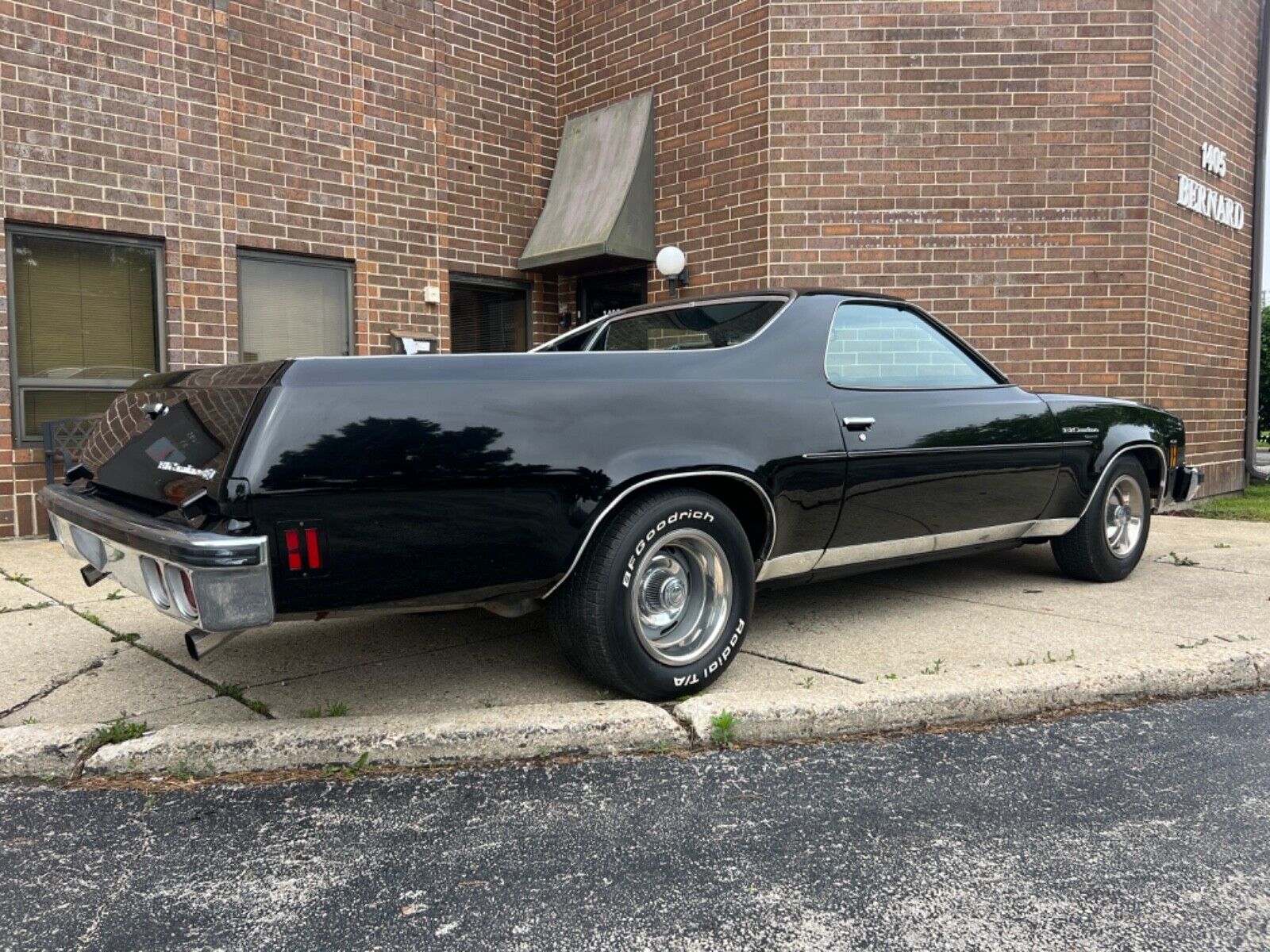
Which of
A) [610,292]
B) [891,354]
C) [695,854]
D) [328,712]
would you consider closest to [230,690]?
[328,712]

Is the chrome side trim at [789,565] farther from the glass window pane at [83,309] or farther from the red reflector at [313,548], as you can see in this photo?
the glass window pane at [83,309]

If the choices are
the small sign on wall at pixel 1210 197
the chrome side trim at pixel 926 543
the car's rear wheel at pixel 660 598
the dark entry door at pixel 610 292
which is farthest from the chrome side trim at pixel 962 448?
the small sign on wall at pixel 1210 197

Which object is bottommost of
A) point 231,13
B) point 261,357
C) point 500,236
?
point 261,357

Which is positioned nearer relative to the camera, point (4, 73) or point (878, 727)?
point (878, 727)

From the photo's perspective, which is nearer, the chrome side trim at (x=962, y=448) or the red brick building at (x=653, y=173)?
the chrome side trim at (x=962, y=448)

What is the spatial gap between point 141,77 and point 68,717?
20.6ft

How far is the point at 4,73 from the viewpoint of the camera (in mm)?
7215

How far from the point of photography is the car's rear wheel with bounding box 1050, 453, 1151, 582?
5348 mm

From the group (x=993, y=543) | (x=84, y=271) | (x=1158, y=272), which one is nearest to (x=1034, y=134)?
(x=1158, y=272)

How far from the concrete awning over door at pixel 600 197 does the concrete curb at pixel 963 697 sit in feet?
21.4

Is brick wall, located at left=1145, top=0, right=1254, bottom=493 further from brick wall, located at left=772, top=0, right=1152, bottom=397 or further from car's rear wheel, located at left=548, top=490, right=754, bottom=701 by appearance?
car's rear wheel, located at left=548, top=490, right=754, bottom=701

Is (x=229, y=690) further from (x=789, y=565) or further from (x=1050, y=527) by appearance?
(x=1050, y=527)

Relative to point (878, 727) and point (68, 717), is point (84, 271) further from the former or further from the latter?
point (878, 727)

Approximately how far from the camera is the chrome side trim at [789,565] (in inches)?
153
